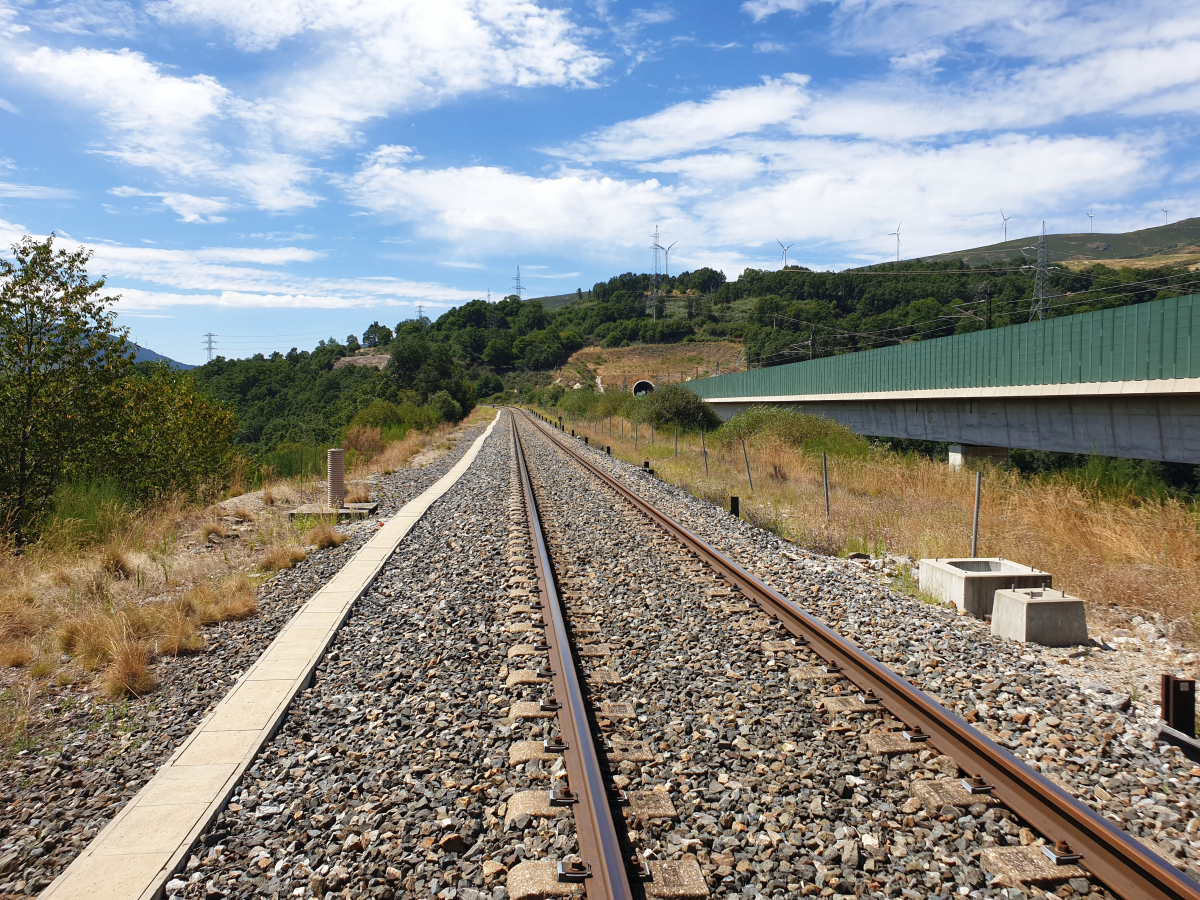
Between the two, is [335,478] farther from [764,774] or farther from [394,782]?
[764,774]

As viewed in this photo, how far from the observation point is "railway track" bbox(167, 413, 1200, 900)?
3.39 meters

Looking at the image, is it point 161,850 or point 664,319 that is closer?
point 161,850

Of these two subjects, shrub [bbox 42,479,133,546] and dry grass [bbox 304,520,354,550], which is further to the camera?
dry grass [bbox 304,520,354,550]

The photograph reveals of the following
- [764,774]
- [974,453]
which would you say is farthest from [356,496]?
[974,453]

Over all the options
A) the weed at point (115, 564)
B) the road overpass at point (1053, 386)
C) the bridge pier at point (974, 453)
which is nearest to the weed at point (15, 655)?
the weed at point (115, 564)

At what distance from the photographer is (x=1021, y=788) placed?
13.0 feet

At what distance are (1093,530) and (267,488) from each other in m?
16.0

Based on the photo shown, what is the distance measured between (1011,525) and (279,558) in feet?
35.0

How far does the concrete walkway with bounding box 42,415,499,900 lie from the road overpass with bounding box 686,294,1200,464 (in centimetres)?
1522

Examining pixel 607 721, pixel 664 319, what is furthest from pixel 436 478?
pixel 664 319

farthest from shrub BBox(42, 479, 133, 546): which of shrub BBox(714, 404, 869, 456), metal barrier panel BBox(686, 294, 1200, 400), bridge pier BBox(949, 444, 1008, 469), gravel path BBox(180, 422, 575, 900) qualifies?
bridge pier BBox(949, 444, 1008, 469)

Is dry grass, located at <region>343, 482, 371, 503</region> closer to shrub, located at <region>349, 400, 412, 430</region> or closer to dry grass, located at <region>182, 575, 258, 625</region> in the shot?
dry grass, located at <region>182, 575, 258, 625</region>

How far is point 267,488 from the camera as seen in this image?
17.2 metres

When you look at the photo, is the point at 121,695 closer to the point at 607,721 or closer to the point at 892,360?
the point at 607,721
